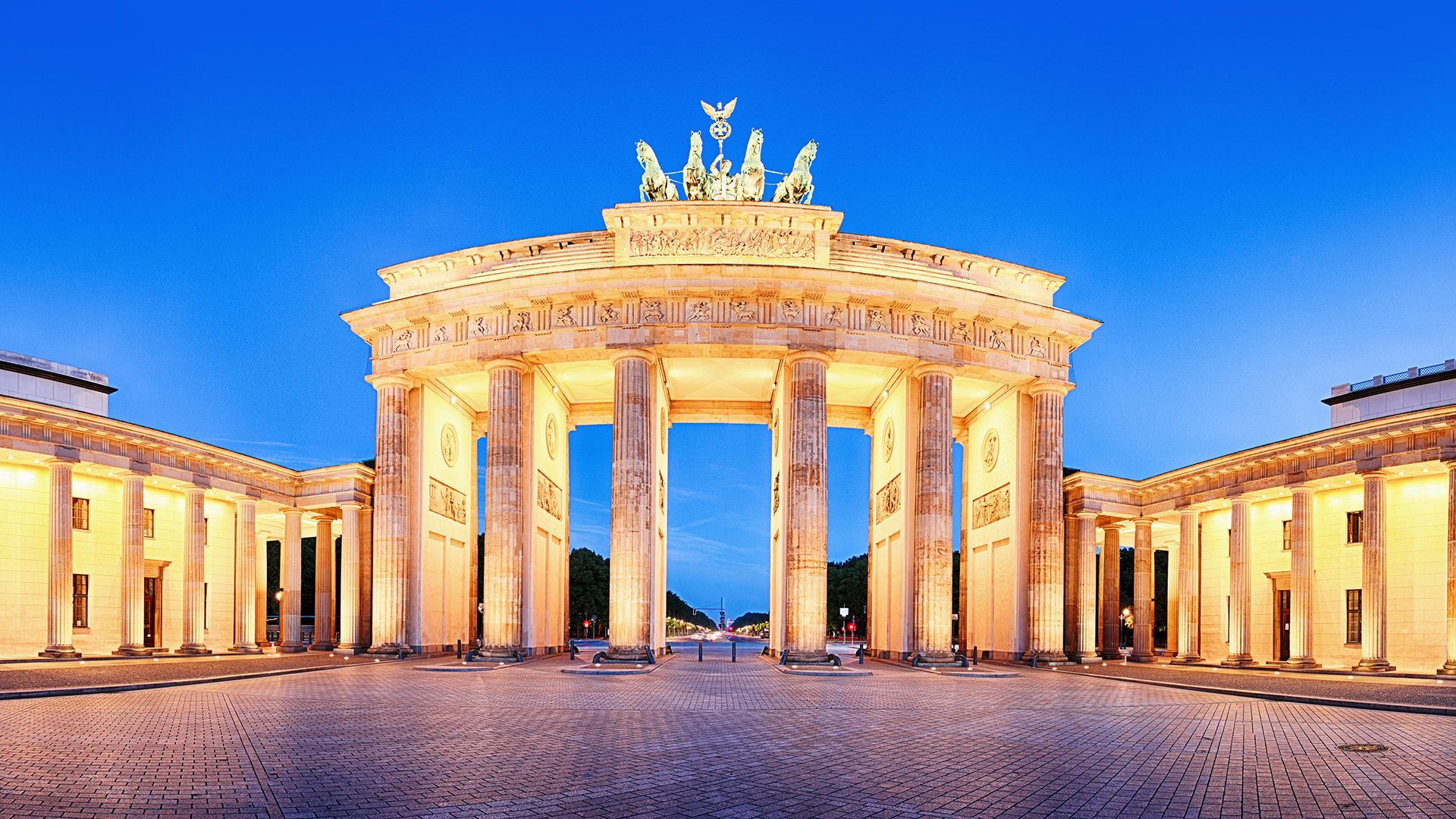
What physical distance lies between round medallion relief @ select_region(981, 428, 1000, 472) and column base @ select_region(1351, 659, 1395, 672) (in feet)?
50.6

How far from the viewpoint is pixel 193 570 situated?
42.9 m

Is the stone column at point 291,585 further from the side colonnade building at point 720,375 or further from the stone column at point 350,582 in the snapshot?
the side colonnade building at point 720,375

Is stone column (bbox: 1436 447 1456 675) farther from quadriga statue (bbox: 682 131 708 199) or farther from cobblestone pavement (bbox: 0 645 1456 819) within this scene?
quadriga statue (bbox: 682 131 708 199)

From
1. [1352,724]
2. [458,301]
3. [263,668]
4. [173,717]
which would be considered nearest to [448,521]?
[458,301]

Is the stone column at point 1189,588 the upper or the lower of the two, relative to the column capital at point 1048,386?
lower

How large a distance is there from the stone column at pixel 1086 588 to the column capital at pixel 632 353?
21.0 meters

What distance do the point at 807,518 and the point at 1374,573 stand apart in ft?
69.8

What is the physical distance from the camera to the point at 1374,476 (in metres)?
35.8

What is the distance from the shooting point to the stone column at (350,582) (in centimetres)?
4147

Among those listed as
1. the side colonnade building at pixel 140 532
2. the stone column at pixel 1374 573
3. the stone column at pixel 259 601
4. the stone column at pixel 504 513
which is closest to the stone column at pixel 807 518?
the stone column at pixel 504 513

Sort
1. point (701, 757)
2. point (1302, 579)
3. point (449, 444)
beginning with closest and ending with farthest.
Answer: point (701, 757), point (1302, 579), point (449, 444)

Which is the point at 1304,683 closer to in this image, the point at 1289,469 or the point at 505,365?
the point at 1289,469

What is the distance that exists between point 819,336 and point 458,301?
1394 cm

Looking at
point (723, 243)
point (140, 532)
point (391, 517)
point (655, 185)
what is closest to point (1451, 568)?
point (723, 243)
